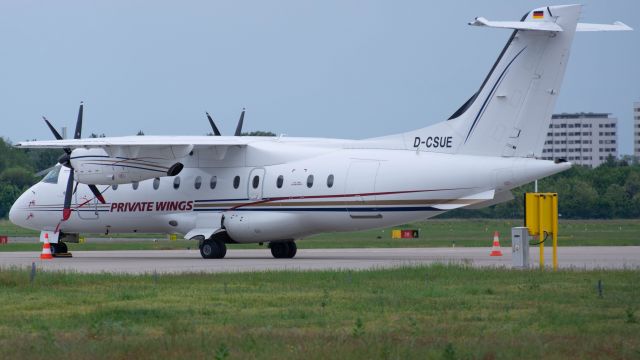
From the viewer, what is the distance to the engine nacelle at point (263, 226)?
38094mm

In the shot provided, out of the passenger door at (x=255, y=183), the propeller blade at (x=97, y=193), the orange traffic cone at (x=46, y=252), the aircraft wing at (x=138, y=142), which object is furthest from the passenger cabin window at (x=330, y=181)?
the orange traffic cone at (x=46, y=252)

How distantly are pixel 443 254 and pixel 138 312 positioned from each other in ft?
77.7

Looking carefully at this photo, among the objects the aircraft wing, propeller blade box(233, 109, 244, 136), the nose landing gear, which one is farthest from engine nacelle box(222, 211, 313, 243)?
→ the nose landing gear

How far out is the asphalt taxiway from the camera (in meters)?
32.9

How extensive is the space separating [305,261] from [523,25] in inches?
424

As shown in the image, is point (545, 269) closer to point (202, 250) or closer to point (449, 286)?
point (449, 286)

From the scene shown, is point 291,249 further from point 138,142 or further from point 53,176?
point 53,176

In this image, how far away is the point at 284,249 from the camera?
40.8m

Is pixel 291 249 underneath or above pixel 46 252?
above

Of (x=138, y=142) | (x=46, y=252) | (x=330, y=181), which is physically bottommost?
(x=46, y=252)

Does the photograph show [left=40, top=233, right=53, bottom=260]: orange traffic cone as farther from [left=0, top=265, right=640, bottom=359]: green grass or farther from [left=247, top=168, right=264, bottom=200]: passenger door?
[left=0, top=265, right=640, bottom=359]: green grass

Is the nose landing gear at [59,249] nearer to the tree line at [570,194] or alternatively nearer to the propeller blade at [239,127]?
the propeller blade at [239,127]

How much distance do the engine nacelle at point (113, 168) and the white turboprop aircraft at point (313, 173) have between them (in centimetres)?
4

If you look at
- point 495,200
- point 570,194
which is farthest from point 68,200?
point 570,194
